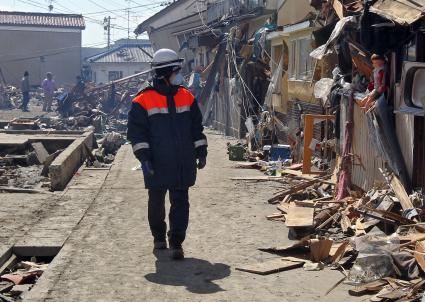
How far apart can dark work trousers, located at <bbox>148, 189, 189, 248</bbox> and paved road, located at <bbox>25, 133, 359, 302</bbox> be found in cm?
21

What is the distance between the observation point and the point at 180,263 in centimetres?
745

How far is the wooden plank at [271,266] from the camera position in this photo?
7059 mm

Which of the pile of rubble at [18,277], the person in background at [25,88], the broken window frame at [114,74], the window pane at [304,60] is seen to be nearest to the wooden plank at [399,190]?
the pile of rubble at [18,277]

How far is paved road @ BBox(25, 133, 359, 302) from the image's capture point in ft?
21.0

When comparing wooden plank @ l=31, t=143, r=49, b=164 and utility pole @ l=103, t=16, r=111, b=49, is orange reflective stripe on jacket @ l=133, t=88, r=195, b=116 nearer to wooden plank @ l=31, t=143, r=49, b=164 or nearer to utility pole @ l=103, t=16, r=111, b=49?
wooden plank @ l=31, t=143, r=49, b=164

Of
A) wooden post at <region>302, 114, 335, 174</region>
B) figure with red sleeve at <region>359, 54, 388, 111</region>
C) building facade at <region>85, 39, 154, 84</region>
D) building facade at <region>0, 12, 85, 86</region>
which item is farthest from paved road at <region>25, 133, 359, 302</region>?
building facade at <region>85, 39, 154, 84</region>

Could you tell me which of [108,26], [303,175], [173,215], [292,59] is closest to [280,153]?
[292,59]

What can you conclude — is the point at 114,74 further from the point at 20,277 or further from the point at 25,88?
the point at 20,277

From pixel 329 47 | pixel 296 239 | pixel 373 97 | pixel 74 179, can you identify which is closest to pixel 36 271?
pixel 296 239

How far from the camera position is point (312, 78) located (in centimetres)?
1380

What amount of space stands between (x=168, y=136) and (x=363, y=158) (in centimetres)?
351

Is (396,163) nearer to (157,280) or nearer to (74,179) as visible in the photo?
(157,280)

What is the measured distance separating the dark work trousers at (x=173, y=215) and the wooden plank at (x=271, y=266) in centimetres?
75

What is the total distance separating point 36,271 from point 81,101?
29271 mm
